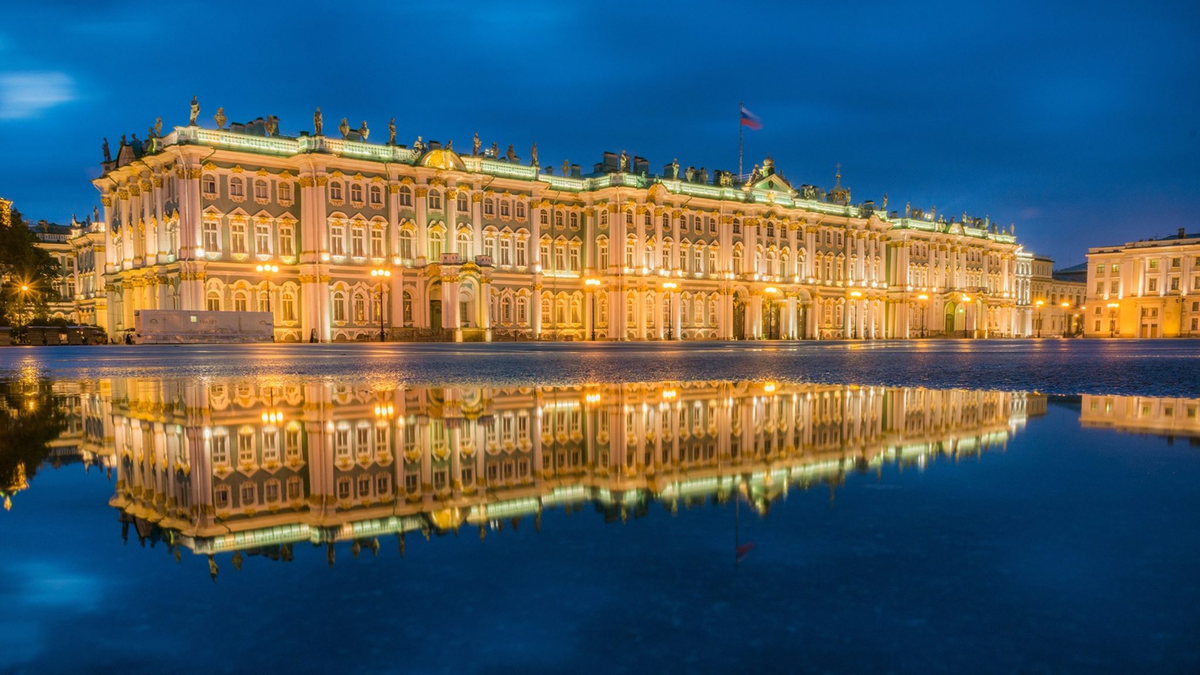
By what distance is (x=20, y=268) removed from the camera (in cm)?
3616

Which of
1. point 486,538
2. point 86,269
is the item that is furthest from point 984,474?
point 86,269

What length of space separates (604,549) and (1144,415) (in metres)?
6.12

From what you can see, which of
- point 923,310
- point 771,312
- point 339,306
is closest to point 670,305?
point 771,312

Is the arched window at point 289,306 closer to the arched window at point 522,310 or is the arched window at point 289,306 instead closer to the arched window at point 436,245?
the arched window at point 436,245

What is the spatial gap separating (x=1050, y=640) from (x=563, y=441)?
3.42 meters

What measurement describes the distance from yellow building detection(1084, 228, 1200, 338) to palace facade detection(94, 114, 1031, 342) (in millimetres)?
39592

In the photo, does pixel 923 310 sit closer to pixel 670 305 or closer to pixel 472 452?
pixel 670 305

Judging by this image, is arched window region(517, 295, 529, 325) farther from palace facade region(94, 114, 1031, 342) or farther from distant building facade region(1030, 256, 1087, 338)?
distant building facade region(1030, 256, 1087, 338)

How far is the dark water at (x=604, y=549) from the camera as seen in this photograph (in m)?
1.85

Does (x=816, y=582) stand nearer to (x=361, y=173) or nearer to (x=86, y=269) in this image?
(x=361, y=173)

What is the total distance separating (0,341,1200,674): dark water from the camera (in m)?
1.85

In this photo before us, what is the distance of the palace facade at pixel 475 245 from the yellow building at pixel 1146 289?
39.6m

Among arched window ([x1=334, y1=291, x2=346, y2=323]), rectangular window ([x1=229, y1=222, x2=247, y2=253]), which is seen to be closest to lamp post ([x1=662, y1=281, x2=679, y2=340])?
arched window ([x1=334, y1=291, x2=346, y2=323])

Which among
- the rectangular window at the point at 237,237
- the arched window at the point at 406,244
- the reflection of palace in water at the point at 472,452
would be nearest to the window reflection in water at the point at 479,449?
the reflection of palace in water at the point at 472,452
